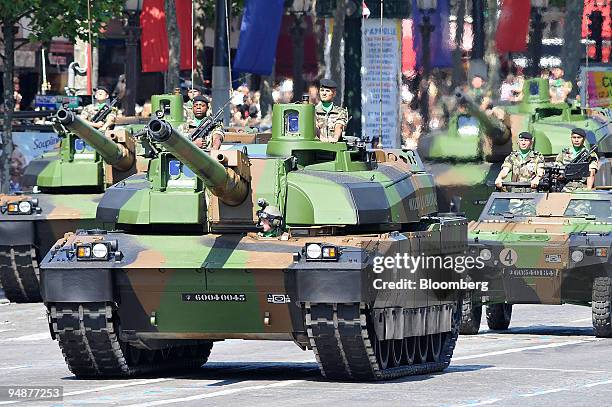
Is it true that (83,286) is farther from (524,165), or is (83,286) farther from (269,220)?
(524,165)

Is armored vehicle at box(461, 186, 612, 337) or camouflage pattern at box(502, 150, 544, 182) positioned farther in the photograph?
camouflage pattern at box(502, 150, 544, 182)

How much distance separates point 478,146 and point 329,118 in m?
15.2

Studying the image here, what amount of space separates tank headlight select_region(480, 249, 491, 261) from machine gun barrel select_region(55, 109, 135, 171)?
5.36 metres

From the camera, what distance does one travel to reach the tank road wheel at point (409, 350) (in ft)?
74.0

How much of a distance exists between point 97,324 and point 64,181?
1217 cm

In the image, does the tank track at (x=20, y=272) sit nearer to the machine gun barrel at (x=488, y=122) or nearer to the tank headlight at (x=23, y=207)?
the tank headlight at (x=23, y=207)

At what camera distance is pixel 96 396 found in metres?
19.6

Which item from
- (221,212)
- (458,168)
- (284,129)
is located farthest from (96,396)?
(458,168)

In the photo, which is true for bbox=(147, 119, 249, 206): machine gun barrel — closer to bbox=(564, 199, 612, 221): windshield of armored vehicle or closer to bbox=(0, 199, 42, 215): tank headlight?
bbox=(564, 199, 612, 221): windshield of armored vehicle

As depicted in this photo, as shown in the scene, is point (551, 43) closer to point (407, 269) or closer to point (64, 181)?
point (64, 181)

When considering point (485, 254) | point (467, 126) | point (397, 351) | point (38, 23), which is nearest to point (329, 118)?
point (397, 351)

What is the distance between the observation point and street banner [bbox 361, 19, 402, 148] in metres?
39.7

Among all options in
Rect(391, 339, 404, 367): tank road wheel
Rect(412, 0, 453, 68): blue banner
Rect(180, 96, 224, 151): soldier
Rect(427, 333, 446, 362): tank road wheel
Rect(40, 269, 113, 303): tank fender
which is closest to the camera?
Rect(40, 269, 113, 303): tank fender

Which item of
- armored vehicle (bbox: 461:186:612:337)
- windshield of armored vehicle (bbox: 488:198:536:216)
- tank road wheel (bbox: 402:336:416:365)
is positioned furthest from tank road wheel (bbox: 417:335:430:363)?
windshield of armored vehicle (bbox: 488:198:536:216)
